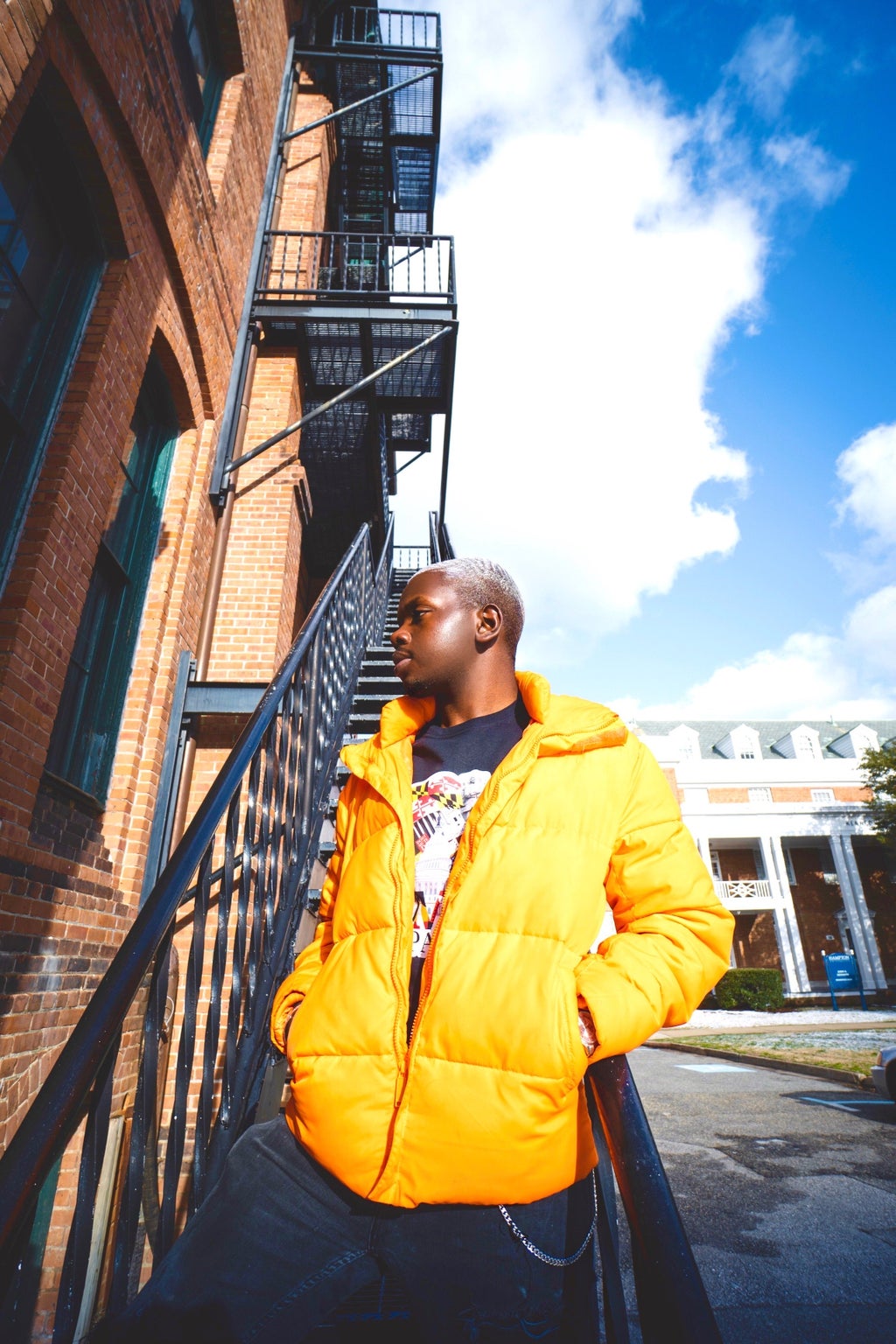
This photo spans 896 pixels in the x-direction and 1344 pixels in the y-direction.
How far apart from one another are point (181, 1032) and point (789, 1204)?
169 inches

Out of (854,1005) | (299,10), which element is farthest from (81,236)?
(854,1005)

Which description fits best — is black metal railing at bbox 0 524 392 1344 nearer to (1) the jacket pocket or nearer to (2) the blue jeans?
(2) the blue jeans

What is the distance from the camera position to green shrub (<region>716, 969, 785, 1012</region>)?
21672mm

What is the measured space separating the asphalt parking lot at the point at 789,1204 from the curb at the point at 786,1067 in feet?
0.73

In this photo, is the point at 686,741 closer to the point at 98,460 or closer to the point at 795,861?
the point at 795,861

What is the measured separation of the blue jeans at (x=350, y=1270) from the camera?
1.22 m

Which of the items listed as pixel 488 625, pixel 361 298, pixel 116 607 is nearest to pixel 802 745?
pixel 361 298

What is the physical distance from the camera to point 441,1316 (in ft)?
4.05

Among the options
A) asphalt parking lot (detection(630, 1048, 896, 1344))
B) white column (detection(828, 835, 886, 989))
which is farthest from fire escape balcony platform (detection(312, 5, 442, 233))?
white column (detection(828, 835, 886, 989))

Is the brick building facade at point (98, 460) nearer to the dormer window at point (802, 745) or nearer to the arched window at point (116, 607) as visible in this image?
the arched window at point (116, 607)

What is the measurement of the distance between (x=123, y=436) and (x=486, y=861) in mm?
3944

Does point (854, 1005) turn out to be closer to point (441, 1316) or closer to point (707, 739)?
point (707, 739)

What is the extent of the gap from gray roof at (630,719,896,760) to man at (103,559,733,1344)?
36555 mm

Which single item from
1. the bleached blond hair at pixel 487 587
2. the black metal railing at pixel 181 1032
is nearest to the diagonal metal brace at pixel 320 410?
the black metal railing at pixel 181 1032
